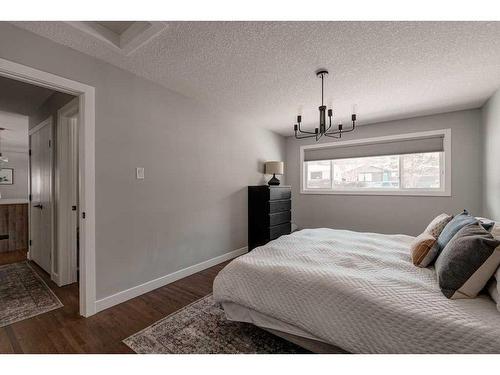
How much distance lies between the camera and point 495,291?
3.97 feet

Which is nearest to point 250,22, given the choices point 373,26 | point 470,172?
point 373,26

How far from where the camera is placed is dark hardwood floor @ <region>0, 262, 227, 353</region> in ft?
5.25

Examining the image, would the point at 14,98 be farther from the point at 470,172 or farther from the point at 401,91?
the point at 470,172

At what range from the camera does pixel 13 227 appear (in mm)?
4004

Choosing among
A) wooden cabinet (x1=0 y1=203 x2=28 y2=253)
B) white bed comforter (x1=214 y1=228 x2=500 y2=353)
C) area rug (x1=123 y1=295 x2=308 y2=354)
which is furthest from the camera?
wooden cabinet (x1=0 y1=203 x2=28 y2=253)

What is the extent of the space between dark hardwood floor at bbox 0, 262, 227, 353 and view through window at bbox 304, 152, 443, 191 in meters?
3.23

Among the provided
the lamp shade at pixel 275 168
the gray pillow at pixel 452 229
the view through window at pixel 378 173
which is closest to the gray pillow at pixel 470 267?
the gray pillow at pixel 452 229

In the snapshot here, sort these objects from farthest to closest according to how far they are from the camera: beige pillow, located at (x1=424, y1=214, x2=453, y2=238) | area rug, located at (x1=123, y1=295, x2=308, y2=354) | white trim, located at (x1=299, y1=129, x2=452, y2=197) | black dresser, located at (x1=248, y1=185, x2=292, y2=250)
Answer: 1. black dresser, located at (x1=248, y1=185, x2=292, y2=250)
2. white trim, located at (x1=299, y1=129, x2=452, y2=197)
3. beige pillow, located at (x1=424, y1=214, x2=453, y2=238)
4. area rug, located at (x1=123, y1=295, x2=308, y2=354)

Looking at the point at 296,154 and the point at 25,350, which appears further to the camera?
the point at 296,154

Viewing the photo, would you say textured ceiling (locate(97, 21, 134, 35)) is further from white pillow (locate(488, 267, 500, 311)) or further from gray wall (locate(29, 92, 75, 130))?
white pillow (locate(488, 267, 500, 311))

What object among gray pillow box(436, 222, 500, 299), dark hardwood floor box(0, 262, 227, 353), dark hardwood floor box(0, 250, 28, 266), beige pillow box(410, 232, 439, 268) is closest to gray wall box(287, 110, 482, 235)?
beige pillow box(410, 232, 439, 268)

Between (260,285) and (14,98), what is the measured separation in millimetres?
3775

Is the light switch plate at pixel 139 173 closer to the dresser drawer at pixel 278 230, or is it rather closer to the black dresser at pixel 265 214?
the black dresser at pixel 265 214
